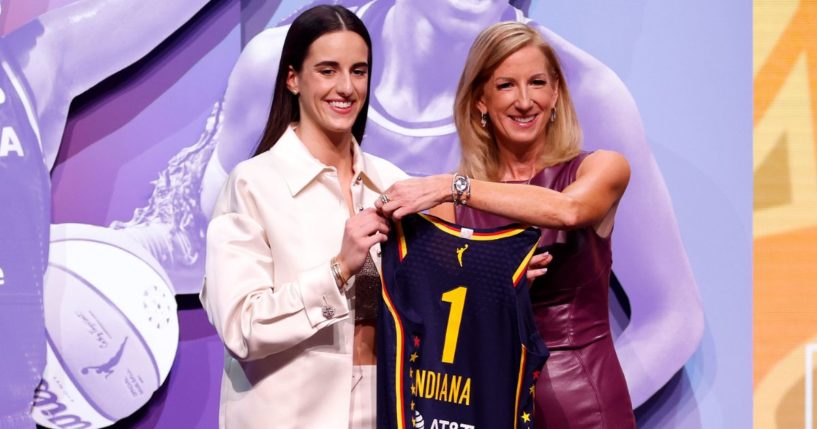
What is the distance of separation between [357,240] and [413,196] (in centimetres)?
17

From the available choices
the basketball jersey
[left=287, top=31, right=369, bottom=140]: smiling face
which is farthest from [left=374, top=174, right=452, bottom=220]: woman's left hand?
the basketball jersey

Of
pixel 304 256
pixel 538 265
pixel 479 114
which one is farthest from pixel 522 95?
pixel 304 256

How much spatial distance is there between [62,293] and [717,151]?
2.29m

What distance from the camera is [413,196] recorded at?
1961 millimetres

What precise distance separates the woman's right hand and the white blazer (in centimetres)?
5

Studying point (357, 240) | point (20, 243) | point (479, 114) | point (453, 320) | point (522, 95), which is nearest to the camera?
point (357, 240)

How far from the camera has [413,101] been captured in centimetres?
313

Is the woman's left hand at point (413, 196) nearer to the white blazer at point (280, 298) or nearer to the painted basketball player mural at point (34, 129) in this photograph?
the white blazer at point (280, 298)

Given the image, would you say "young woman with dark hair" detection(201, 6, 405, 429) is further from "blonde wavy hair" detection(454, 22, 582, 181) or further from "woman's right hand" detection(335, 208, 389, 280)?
"blonde wavy hair" detection(454, 22, 582, 181)

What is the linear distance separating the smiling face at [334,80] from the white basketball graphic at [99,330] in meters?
1.19

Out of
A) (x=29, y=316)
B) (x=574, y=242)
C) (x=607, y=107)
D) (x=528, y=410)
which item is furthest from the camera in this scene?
(x=607, y=107)

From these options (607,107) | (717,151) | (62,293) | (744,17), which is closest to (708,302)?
(717,151)

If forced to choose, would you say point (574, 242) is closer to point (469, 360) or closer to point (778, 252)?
point (469, 360)

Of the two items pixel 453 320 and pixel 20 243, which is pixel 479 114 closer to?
pixel 453 320
